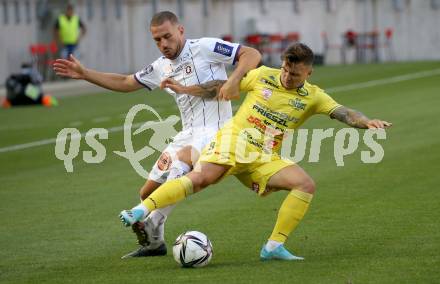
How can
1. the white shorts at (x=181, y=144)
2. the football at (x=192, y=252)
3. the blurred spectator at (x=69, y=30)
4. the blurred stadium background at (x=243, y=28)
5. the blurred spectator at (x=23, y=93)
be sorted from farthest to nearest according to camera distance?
the blurred stadium background at (x=243, y=28) → the blurred spectator at (x=69, y=30) → the blurred spectator at (x=23, y=93) → the white shorts at (x=181, y=144) → the football at (x=192, y=252)

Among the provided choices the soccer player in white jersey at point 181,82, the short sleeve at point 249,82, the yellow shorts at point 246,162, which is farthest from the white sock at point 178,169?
Answer: the short sleeve at point 249,82

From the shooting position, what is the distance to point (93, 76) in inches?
411

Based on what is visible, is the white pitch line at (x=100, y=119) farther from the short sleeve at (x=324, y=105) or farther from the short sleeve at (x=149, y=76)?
the short sleeve at (x=324, y=105)

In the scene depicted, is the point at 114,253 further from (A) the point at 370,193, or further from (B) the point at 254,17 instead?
(B) the point at 254,17

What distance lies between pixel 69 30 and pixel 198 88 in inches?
1124

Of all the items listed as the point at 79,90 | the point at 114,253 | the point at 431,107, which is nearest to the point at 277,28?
the point at 79,90

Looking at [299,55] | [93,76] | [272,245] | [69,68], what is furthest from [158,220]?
[299,55]

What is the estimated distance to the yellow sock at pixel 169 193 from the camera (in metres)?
9.34

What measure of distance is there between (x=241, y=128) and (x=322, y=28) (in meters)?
40.5

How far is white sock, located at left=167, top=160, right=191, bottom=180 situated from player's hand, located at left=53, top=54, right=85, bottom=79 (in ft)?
3.64

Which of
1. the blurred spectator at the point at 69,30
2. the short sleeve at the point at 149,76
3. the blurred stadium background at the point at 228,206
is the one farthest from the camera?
the blurred spectator at the point at 69,30

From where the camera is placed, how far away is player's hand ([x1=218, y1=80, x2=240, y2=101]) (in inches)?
380

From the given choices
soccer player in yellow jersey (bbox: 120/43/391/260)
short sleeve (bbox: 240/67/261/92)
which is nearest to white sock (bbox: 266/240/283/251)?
soccer player in yellow jersey (bbox: 120/43/391/260)

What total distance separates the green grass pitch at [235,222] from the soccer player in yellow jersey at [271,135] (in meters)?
0.48
